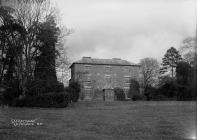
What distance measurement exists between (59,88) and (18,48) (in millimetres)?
5870

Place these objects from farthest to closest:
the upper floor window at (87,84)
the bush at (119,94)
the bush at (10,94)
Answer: the upper floor window at (87,84), the bush at (119,94), the bush at (10,94)

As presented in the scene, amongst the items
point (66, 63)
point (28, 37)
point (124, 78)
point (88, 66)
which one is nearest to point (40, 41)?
point (28, 37)

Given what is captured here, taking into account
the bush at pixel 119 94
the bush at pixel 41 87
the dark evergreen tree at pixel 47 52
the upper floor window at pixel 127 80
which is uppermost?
the dark evergreen tree at pixel 47 52

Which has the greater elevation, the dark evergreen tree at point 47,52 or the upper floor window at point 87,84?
the dark evergreen tree at point 47,52

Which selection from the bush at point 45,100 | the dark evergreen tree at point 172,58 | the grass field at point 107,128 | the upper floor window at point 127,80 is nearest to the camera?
the dark evergreen tree at point 172,58

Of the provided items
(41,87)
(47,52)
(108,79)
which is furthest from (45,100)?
(108,79)

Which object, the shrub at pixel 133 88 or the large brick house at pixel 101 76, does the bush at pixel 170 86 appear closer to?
the shrub at pixel 133 88

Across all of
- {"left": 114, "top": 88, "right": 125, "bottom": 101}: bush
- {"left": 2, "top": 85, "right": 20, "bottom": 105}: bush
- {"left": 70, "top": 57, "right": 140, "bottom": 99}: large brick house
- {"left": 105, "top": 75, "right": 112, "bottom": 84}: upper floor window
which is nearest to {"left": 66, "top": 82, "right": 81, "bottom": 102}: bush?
{"left": 2, "top": 85, "right": 20, "bottom": 105}: bush

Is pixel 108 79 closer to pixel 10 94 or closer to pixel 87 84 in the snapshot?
pixel 87 84

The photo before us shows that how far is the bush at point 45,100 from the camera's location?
873 inches

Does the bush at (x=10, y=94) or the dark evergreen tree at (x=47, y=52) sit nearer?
the dark evergreen tree at (x=47, y=52)

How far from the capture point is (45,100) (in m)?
22.5

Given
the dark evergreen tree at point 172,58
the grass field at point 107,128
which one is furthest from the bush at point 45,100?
the dark evergreen tree at point 172,58

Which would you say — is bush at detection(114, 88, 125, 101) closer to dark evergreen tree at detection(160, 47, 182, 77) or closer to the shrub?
the shrub
